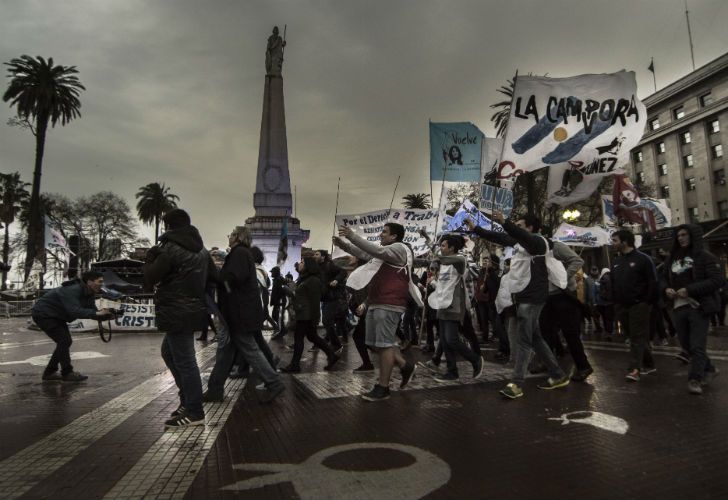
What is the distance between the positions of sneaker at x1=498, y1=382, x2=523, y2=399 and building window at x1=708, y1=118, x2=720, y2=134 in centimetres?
4962

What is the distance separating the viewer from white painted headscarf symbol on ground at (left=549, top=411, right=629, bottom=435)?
412 centimetres

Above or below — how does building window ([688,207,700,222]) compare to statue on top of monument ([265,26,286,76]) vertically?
below

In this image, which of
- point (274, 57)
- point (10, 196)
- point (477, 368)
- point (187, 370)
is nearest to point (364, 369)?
point (477, 368)

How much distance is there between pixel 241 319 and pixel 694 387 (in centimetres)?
470

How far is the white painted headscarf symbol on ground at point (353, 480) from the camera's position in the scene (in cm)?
291

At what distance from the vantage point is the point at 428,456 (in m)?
3.53

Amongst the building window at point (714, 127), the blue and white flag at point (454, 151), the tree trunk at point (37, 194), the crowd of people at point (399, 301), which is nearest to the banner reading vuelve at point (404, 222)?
the blue and white flag at point (454, 151)

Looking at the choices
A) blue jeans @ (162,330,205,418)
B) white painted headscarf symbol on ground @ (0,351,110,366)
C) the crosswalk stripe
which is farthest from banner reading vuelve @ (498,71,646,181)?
white painted headscarf symbol on ground @ (0,351,110,366)

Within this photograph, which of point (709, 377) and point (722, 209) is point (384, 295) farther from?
point (722, 209)

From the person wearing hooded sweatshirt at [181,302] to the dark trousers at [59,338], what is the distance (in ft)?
10.7

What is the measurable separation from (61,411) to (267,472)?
307 cm

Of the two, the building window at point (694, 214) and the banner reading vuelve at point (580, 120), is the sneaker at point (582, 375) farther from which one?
the building window at point (694, 214)

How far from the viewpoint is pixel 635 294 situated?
20.2 ft

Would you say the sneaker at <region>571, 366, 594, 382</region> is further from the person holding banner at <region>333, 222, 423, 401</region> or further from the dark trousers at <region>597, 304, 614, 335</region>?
the dark trousers at <region>597, 304, 614, 335</region>
